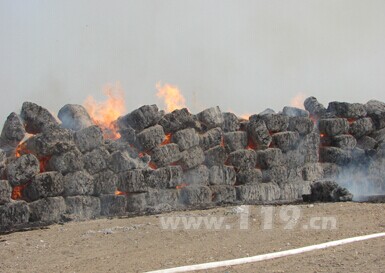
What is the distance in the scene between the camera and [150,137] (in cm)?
1267

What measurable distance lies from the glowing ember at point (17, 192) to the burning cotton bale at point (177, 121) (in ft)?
12.0

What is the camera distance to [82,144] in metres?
11.9

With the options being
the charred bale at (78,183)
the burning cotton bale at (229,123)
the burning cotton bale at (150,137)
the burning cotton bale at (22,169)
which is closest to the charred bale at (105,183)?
the charred bale at (78,183)

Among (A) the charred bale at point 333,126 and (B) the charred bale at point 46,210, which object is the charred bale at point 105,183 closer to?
(B) the charred bale at point 46,210

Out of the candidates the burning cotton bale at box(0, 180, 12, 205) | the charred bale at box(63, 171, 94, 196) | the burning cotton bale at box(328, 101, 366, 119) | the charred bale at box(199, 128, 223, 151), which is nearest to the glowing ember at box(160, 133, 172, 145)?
the charred bale at box(199, 128, 223, 151)

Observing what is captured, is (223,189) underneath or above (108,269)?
above

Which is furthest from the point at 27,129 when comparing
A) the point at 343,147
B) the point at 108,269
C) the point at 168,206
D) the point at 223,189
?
the point at 343,147

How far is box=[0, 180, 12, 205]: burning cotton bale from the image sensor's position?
10.6m

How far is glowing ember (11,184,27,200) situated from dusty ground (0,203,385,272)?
1317mm

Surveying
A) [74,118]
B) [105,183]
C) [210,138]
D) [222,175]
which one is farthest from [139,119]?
[222,175]

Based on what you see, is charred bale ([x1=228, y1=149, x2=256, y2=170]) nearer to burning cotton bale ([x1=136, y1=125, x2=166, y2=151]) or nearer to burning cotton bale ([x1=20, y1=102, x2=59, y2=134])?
burning cotton bale ([x1=136, y1=125, x2=166, y2=151])

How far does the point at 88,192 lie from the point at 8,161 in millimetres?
1777

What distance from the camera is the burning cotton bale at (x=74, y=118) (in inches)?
481

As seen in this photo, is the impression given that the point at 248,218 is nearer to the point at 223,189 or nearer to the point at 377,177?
the point at 223,189
